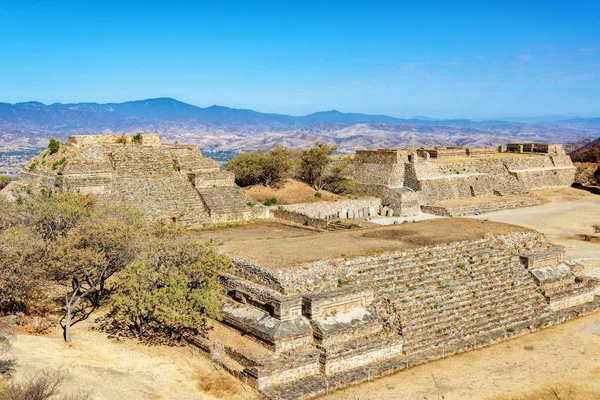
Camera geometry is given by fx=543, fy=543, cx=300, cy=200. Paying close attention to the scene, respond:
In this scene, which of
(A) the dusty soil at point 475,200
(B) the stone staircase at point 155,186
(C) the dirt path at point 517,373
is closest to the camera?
(C) the dirt path at point 517,373

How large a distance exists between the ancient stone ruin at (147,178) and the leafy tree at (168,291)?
31.5ft

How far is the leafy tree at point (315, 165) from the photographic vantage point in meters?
36.8

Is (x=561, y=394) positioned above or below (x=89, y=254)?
below

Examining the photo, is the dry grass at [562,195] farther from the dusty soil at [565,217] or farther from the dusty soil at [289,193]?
the dusty soil at [289,193]

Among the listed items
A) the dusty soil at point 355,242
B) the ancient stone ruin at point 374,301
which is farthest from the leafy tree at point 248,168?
the ancient stone ruin at point 374,301

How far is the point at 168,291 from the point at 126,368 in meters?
2.20

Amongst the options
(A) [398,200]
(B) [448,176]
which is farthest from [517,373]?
(B) [448,176]

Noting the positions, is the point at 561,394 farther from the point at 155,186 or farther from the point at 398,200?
the point at 398,200

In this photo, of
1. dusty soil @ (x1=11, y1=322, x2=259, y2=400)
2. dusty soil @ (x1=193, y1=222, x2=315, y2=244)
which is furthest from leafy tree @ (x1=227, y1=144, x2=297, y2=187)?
dusty soil @ (x1=11, y1=322, x2=259, y2=400)

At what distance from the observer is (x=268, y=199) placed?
3238 cm

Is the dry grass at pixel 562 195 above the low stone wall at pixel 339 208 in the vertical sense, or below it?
below

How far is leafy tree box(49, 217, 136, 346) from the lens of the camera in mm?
13727

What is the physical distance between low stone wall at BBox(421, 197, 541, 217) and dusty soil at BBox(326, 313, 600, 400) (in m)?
18.6

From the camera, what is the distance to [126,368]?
12438 millimetres
